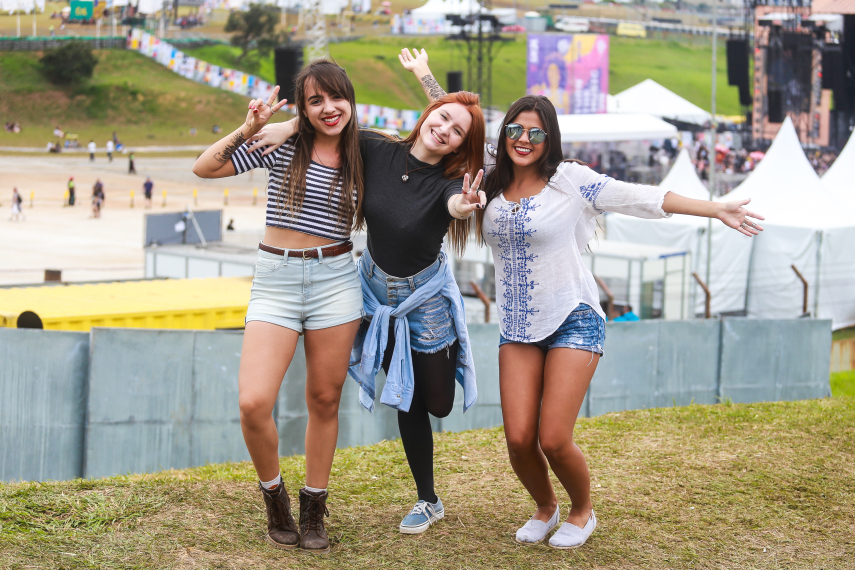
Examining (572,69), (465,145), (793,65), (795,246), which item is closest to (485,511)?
(465,145)

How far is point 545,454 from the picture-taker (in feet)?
11.2

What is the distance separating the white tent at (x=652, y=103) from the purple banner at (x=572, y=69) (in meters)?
0.80

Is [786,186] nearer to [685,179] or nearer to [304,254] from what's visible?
[685,179]

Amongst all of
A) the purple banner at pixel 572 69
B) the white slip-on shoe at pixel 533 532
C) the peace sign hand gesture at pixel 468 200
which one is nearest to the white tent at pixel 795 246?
the white slip-on shoe at pixel 533 532

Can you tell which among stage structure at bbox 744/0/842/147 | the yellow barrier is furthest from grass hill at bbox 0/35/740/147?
the yellow barrier

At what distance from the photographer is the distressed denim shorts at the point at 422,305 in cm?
340

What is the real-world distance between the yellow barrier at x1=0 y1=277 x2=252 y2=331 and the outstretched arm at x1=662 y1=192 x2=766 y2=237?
7470 mm

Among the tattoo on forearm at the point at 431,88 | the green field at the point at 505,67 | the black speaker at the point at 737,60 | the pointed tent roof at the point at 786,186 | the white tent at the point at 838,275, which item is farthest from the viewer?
the green field at the point at 505,67

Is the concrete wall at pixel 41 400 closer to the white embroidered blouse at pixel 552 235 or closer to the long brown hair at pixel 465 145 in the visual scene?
the long brown hair at pixel 465 145

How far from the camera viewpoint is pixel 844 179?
19750 mm

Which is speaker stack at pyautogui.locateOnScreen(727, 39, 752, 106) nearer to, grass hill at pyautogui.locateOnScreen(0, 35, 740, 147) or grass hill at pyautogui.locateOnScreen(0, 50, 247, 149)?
grass hill at pyautogui.locateOnScreen(0, 35, 740, 147)

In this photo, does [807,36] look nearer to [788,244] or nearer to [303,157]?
[788,244]

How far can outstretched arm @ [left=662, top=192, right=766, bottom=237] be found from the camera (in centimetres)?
317

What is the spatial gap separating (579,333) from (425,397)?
0.66 metres
